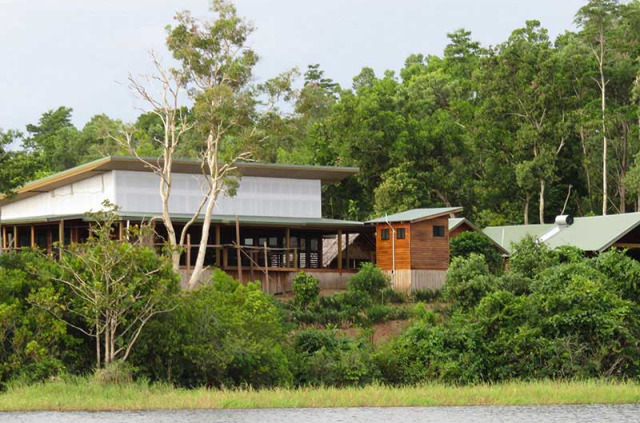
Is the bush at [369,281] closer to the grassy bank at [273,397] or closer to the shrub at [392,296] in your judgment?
the shrub at [392,296]

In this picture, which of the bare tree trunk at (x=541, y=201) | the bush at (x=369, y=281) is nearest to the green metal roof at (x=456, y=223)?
the bush at (x=369, y=281)

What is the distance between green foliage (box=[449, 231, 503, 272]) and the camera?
54.4 m

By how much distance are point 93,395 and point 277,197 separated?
90.8 feet

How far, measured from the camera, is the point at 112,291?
32531 mm

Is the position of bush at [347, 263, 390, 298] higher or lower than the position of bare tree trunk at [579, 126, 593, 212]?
lower

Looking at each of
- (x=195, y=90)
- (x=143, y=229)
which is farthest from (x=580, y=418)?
(x=195, y=90)

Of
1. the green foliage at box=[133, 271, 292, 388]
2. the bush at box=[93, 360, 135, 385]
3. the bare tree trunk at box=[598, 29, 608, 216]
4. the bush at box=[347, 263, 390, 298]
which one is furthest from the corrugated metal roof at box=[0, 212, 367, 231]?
the bare tree trunk at box=[598, 29, 608, 216]

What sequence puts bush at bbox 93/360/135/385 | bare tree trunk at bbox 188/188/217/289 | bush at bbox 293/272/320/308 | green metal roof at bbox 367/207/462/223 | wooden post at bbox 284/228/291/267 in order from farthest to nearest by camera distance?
wooden post at bbox 284/228/291/267 < green metal roof at bbox 367/207/462/223 < bush at bbox 293/272/320/308 < bare tree trunk at bbox 188/188/217/289 < bush at bbox 93/360/135/385

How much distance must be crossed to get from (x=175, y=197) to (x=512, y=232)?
791 inches

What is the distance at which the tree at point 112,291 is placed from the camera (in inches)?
1268

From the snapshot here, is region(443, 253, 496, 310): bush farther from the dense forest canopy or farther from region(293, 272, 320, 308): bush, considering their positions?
the dense forest canopy

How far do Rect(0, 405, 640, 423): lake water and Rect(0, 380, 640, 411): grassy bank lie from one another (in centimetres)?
55

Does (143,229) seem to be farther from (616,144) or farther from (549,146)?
(616,144)

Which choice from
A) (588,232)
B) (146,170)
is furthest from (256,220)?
(588,232)
